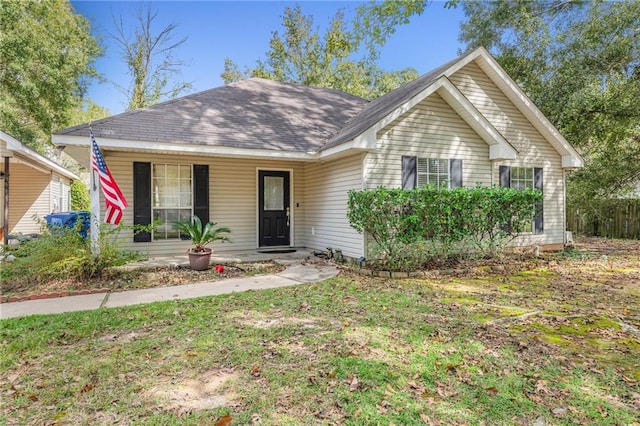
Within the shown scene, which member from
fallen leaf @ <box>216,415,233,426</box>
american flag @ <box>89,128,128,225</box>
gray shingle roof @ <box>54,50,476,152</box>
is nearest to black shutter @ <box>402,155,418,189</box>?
gray shingle roof @ <box>54,50,476,152</box>

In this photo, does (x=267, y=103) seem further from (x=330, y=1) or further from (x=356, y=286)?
(x=330, y=1)

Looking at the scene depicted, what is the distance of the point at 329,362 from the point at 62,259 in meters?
5.19

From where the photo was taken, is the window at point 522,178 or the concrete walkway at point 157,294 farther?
the window at point 522,178

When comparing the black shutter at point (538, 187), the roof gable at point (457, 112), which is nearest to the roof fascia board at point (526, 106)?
the black shutter at point (538, 187)

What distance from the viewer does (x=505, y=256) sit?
887cm

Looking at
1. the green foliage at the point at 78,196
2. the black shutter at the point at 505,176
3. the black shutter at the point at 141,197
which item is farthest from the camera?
the green foliage at the point at 78,196

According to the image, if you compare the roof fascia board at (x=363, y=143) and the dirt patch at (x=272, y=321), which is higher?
the roof fascia board at (x=363, y=143)

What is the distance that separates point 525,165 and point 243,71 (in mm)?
23401

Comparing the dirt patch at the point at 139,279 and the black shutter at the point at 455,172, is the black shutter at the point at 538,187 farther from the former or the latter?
the dirt patch at the point at 139,279

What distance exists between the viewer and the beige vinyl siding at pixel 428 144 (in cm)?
803

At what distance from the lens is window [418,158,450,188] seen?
8.52 meters

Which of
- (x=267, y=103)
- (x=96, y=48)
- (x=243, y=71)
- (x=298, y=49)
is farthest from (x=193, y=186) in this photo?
(x=243, y=71)

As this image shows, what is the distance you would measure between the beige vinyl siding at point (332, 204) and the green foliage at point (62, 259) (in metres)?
4.36

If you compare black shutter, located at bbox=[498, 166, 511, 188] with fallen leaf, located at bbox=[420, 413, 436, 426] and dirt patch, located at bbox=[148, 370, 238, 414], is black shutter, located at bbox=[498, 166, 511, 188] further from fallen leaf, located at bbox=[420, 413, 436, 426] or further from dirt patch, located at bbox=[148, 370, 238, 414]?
dirt patch, located at bbox=[148, 370, 238, 414]
